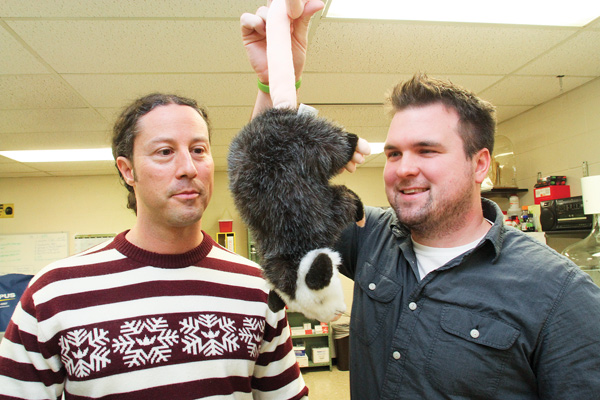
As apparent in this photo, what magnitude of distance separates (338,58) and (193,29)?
0.84 meters

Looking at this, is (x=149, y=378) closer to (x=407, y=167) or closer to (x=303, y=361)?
(x=407, y=167)

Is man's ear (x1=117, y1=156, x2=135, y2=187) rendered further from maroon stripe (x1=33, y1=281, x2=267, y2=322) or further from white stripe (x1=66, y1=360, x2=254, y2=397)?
white stripe (x1=66, y1=360, x2=254, y2=397)

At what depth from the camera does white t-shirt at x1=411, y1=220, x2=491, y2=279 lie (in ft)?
3.18

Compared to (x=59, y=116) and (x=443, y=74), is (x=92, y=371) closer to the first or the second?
(x=443, y=74)

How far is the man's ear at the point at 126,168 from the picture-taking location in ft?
3.16

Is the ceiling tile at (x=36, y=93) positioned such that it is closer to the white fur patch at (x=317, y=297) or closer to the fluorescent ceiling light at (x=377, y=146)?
the white fur patch at (x=317, y=297)

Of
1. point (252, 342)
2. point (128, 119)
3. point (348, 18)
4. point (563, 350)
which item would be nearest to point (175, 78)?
point (348, 18)

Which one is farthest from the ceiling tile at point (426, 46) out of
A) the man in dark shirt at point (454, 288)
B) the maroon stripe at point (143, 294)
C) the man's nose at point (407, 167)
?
the maroon stripe at point (143, 294)

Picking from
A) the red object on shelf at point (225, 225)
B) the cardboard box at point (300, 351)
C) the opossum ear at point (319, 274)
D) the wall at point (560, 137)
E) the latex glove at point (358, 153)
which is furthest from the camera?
the red object on shelf at point (225, 225)

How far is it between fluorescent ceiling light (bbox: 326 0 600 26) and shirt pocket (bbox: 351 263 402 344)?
4.12 ft

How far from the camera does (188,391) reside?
819mm

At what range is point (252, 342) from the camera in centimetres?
92

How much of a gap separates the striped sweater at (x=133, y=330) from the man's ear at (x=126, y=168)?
0.54 ft

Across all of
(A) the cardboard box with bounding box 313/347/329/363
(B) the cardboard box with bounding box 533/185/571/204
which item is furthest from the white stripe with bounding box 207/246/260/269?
(A) the cardboard box with bounding box 313/347/329/363
